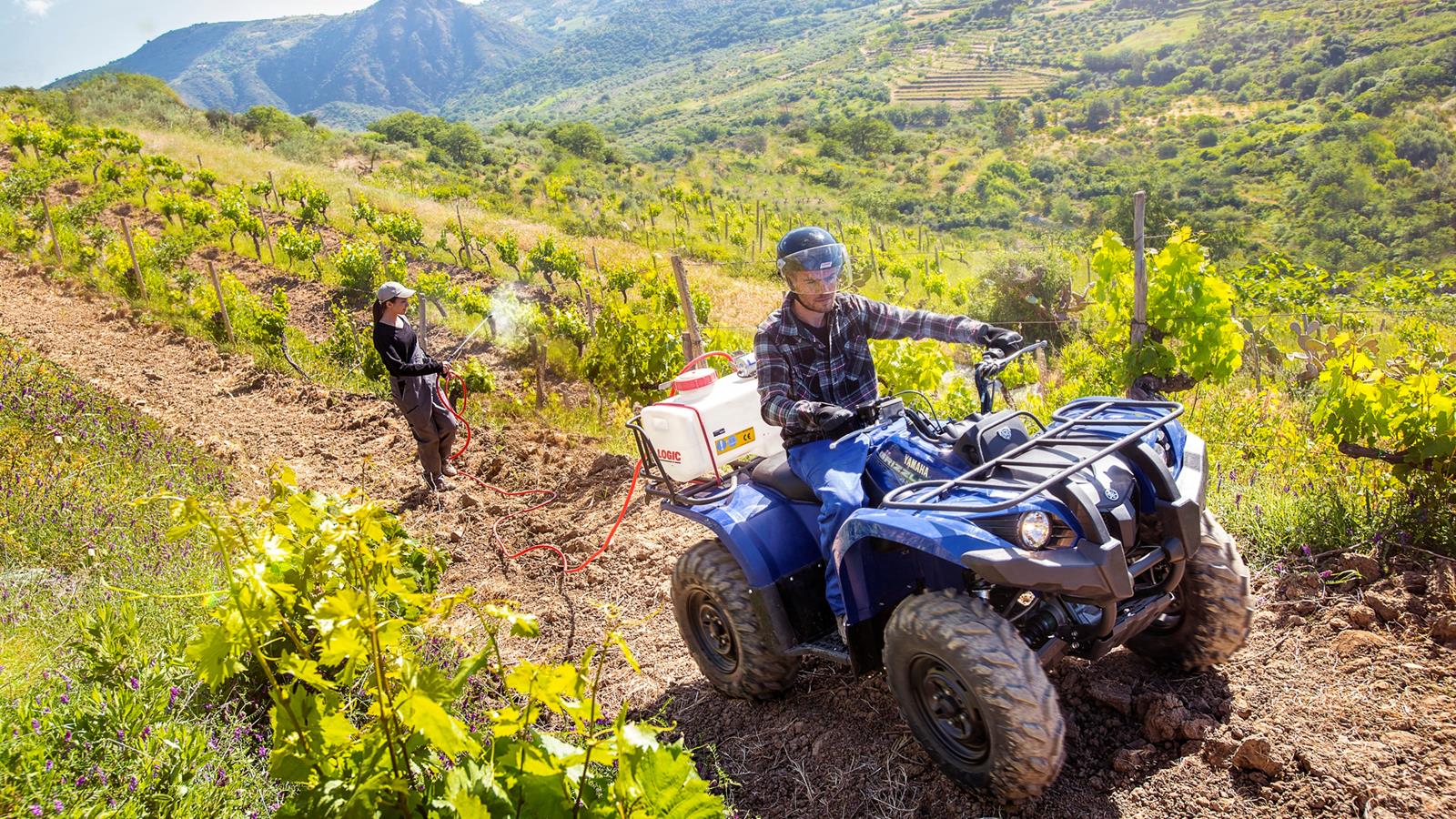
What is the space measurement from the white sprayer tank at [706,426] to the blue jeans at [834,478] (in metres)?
0.79

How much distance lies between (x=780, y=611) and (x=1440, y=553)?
303cm

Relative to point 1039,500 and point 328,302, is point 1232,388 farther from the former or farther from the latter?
point 328,302

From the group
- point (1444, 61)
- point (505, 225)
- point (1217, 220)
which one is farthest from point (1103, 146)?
point (505, 225)

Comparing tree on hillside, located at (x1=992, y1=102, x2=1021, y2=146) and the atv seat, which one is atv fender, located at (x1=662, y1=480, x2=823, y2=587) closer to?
the atv seat

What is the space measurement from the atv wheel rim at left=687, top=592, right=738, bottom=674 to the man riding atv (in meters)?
0.59

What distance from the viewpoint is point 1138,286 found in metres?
6.80

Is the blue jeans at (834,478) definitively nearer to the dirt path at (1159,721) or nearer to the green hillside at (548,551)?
the green hillside at (548,551)

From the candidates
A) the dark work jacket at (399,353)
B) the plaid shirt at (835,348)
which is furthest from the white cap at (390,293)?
the plaid shirt at (835,348)

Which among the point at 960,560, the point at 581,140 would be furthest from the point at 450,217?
the point at 581,140

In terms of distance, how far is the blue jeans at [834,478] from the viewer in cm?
338

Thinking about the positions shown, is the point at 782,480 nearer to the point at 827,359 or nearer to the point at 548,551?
the point at 827,359

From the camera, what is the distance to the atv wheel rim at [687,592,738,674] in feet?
13.0

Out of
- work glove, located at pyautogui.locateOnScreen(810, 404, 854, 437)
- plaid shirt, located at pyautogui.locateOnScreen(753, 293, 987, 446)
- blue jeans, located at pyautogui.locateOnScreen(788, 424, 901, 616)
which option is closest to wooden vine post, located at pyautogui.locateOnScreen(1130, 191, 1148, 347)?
plaid shirt, located at pyautogui.locateOnScreen(753, 293, 987, 446)

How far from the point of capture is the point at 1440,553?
387cm
